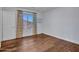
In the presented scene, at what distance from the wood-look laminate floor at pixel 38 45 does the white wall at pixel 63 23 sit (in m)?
0.09

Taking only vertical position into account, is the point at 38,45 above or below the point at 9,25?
below

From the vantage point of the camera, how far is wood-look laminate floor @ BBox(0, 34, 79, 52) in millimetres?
1793

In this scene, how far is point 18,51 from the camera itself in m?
1.80

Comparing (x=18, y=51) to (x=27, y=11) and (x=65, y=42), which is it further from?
(x=65, y=42)

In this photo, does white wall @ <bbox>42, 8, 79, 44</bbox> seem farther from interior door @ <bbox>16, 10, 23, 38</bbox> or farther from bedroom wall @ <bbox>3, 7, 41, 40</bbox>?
bedroom wall @ <bbox>3, 7, 41, 40</bbox>

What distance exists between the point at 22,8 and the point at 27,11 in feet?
0.30

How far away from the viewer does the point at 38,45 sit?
5.94 feet

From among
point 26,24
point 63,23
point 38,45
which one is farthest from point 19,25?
point 63,23

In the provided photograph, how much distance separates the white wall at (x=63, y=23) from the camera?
5.86ft

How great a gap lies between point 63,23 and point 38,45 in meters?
0.52

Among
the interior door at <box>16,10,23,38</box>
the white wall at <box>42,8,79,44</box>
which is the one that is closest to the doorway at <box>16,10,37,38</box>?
the interior door at <box>16,10,23,38</box>

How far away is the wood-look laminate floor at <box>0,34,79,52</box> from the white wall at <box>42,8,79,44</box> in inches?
3.7

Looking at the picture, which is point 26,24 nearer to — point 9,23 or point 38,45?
point 9,23
